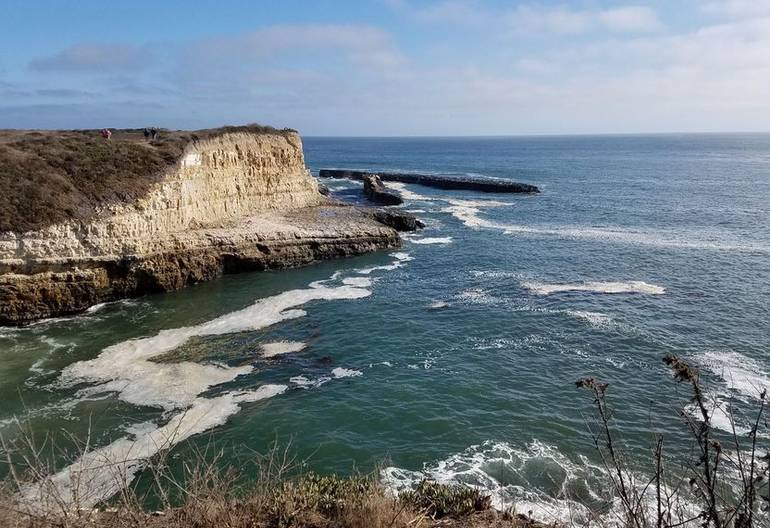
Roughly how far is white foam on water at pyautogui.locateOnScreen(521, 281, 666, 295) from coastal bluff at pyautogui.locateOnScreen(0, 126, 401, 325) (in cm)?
1462

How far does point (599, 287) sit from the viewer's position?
3158 cm

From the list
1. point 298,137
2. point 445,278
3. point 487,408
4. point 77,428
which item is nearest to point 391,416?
point 487,408

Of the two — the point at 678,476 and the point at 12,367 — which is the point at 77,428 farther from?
the point at 678,476

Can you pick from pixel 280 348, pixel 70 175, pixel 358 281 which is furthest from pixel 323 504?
pixel 70 175

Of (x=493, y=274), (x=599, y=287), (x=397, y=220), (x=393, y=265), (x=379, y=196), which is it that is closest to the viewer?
(x=599, y=287)

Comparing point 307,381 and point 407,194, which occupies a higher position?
point 407,194

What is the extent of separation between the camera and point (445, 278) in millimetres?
34375

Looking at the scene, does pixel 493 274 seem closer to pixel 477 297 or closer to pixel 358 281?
pixel 477 297

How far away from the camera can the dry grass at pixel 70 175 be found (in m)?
28.0

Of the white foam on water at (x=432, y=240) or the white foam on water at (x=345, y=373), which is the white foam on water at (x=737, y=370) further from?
the white foam on water at (x=432, y=240)

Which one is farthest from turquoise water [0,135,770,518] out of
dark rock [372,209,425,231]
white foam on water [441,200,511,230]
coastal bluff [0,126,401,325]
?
white foam on water [441,200,511,230]

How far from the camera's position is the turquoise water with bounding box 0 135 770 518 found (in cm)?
1620

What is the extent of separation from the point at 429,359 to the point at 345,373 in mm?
3427

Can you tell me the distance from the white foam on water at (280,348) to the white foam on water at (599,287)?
13.9 metres
